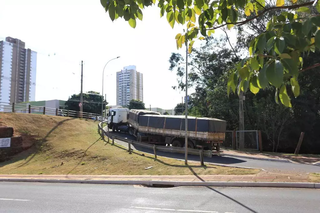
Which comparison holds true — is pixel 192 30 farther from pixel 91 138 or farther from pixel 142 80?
pixel 142 80

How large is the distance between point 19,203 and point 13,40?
1929 inches

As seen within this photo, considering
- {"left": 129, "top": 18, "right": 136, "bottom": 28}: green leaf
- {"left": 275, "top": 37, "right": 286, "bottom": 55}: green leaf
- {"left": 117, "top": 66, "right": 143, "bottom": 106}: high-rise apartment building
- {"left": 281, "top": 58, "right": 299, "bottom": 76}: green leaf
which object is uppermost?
{"left": 117, "top": 66, "right": 143, "bottom": 106}: high-rise apartment building

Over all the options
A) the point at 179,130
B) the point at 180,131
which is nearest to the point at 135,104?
the point at 179,130

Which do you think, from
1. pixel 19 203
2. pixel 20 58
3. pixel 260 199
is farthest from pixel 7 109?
pixel 260 199

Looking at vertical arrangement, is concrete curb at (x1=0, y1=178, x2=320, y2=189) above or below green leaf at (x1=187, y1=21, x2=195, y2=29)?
below

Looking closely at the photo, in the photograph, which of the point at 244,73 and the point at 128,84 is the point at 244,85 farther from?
the point at 128,84

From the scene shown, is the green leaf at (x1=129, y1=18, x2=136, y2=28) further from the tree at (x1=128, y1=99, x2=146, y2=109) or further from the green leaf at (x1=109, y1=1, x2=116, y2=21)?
the tree at (x1=128, y1=99, x2=146, y2=109)

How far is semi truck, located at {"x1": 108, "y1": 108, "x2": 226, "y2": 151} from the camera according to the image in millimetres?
18906

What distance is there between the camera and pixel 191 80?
3816 cm

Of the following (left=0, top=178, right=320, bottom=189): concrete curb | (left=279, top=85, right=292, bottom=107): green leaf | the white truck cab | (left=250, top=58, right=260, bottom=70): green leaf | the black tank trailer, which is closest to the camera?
(left=250, top=58, right=260, bottom=70): green leaf

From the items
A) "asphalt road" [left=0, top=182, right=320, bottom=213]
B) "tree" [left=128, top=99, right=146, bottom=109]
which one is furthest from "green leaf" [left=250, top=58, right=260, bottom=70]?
"tree" [left=128, top=99, right=146, bottom=109]

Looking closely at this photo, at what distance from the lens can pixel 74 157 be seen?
18.9m

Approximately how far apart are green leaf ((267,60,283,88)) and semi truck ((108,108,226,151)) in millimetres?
17478

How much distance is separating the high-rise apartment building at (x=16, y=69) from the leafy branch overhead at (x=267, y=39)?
154 feet
